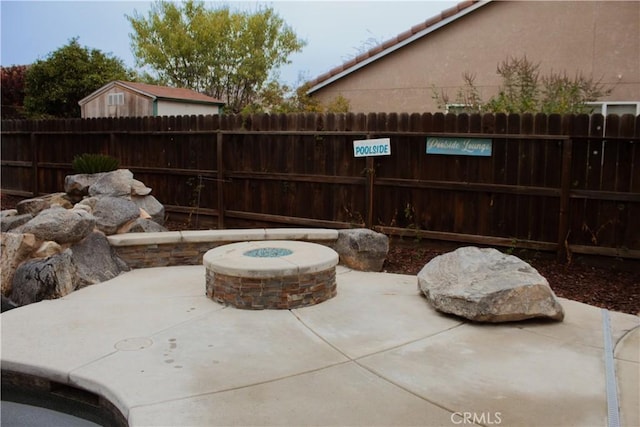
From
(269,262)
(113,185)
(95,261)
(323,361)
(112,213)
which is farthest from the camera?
(113,185)

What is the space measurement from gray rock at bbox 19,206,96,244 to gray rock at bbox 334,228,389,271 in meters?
3.27

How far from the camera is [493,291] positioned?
5035 mm

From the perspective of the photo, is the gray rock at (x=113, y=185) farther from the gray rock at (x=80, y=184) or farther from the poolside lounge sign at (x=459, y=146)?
the poolside lounge sign at (x=459, y=146)

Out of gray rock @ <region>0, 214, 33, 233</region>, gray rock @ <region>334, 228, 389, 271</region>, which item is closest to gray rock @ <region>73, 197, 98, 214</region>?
gray rock @ <region>0, 214, 33, 233</region>

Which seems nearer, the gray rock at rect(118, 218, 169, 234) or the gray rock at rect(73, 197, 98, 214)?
the gray rock at rect(73, 197, 98, 214)

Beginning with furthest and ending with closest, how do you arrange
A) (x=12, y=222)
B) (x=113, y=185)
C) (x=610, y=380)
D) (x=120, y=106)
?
(x=120, y=106) → (x=113, y=185) → (x=12, y=222) → (x=610, y=380)

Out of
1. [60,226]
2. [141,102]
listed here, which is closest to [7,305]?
[60,226]

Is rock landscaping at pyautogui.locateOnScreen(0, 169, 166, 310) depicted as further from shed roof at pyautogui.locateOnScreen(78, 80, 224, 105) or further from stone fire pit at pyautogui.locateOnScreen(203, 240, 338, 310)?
shed roof at pyautogui.locateOnScreen(78, 80, 224, 105)

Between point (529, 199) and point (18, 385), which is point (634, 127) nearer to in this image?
point (529, 199)

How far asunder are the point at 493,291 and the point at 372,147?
3705mm

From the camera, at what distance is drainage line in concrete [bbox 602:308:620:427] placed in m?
3.39

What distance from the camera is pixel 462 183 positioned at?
7715mm

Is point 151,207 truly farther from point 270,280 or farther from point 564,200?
point 564,200

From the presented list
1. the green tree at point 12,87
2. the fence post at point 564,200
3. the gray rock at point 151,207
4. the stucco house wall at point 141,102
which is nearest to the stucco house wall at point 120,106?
the stucco house wall at point 141,102
